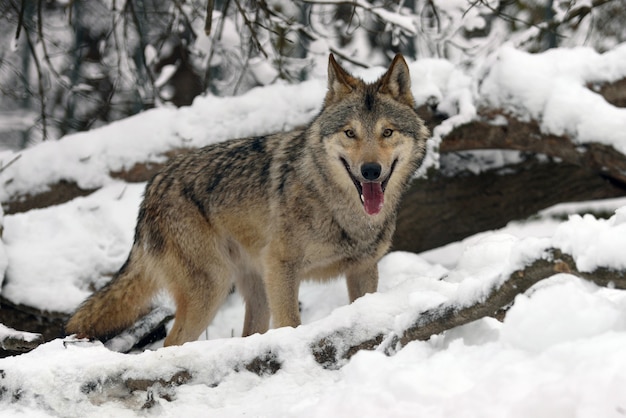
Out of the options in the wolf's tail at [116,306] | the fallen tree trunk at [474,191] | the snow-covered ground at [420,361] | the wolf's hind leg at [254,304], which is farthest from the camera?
the fallen tree trunk at [474,191]

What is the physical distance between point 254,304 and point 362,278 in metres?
0.90

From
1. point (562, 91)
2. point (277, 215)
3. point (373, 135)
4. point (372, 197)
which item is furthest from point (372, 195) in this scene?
point (562, 91)

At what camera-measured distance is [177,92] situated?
11.8 m

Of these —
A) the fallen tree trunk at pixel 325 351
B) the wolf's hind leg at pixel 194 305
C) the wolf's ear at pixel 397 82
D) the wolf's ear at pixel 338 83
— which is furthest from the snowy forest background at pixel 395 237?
the wolf's ear at pixel 338 83

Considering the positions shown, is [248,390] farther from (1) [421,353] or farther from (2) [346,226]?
(2) [346,226]

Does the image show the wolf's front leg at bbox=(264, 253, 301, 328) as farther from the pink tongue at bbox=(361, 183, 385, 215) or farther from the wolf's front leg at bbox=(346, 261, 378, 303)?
the pink tongue at bbox=(361, 183, 385, 215)

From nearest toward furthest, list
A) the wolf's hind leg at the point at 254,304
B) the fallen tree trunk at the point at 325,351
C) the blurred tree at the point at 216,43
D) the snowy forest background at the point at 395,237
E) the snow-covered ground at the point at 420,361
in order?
the snow-covered ground at the point at 420,361, the snowy forest background at the point at 395,237, the fallen tree trunk at the point at 325,351, the wolf's hind leg at the point at 254,304, the blurred tree at the point at 216,43

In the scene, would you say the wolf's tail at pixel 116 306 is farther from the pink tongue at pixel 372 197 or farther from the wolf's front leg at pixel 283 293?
the pink tongue at pixel 372 197

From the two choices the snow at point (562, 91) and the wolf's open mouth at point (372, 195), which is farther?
the snow at point (562, 91)

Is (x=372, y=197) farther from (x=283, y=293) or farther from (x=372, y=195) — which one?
(x=283, y=293)

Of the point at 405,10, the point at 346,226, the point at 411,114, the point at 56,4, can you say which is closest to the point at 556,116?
the point at 411,114

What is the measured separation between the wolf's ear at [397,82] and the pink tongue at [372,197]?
704mm

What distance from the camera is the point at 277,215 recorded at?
188 inches

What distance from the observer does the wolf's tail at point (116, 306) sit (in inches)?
191
